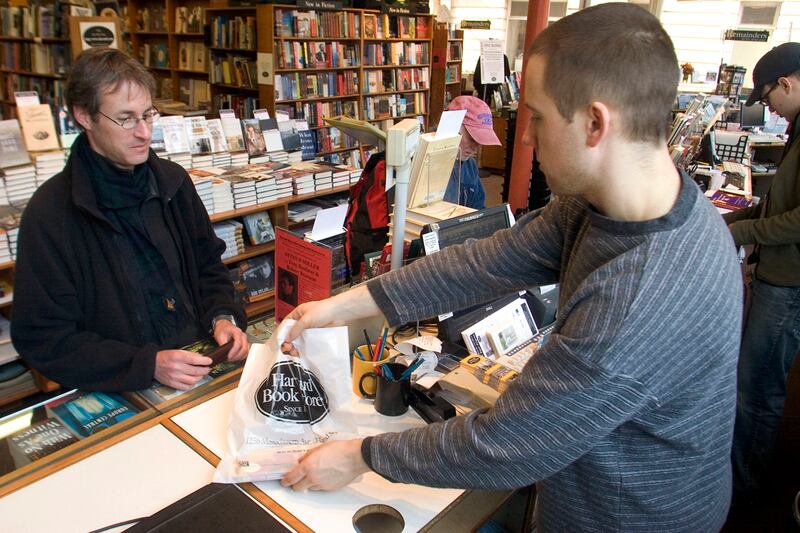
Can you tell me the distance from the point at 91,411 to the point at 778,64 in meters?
2.75

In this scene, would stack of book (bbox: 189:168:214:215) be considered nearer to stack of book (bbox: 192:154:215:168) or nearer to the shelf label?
stack of book (bbox: 192:154:215:168)

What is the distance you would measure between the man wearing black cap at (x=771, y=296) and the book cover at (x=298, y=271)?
1840mm

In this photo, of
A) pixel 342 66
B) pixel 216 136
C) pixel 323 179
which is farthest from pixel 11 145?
A: pixel 342 66

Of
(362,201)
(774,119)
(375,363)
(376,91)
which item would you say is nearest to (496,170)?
(376,91)

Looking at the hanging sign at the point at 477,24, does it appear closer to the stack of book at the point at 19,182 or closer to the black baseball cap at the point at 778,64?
the black baseball cap at the point at 778,64

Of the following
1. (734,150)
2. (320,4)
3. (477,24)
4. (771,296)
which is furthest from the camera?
(477,24)

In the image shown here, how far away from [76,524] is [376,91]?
240 inches

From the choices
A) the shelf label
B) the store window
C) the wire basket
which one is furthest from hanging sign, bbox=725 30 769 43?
the shelf label

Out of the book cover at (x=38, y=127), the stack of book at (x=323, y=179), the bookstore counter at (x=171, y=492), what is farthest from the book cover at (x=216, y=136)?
the bookstore counter at (x=171, y=492)

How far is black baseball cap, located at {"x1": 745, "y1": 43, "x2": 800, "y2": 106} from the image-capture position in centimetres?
223

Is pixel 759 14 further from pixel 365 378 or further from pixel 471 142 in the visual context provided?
pixel 365 378

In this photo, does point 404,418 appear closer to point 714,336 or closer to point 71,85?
point 714,336

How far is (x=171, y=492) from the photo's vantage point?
3.27 ft

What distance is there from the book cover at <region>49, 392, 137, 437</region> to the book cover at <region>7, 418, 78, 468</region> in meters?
0.02
